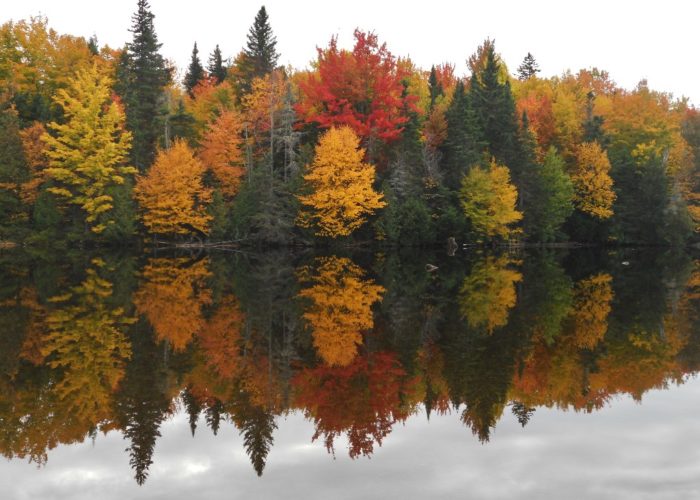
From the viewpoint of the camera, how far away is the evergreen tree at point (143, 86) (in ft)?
165

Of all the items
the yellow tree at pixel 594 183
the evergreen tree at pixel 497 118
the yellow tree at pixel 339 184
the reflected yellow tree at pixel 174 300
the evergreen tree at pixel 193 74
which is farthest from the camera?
the evergreen tree at pixel 193 74

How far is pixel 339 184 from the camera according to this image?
45812 millimetres

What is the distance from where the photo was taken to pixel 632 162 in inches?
2411

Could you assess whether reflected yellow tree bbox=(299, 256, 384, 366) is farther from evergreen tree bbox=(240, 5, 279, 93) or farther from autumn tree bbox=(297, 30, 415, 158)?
evergreen tree bbox=(240, 5, 279, 93)

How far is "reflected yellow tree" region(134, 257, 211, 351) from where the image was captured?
53.1 feet

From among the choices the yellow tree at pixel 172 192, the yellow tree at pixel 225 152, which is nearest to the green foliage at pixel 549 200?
the yellow tree at pixel 225 152

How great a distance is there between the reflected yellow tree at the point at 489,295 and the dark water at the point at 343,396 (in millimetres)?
224

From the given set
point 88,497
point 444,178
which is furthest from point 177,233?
point 88,497

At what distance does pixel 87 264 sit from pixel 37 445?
27.5 meters

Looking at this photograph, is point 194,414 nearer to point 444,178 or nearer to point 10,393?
point 10,393

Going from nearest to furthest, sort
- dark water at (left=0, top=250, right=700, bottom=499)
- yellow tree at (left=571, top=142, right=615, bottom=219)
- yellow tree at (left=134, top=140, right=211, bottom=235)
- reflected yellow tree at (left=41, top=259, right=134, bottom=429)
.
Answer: dark water at (left=0, top=250, right=700, bottom=499), reflected yellow tree at (left=41, top=259, right=134, bottom=429), yellow tree at (left=134, top=140, right=211, bottom=235), yellow tree at (left=571, top=142, right=615, bottom=219)

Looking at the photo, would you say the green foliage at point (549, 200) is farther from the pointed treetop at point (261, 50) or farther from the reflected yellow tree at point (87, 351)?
the reflected yellow tree at point (87, 351)

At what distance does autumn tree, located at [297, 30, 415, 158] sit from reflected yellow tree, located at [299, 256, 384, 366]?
61.7 feet

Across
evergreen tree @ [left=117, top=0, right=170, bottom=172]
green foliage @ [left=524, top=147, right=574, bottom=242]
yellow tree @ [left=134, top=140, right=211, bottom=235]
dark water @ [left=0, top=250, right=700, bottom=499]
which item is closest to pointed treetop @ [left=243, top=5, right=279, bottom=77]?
evergreen tree @ [left=117, top=0, right=170, bottom=172]
